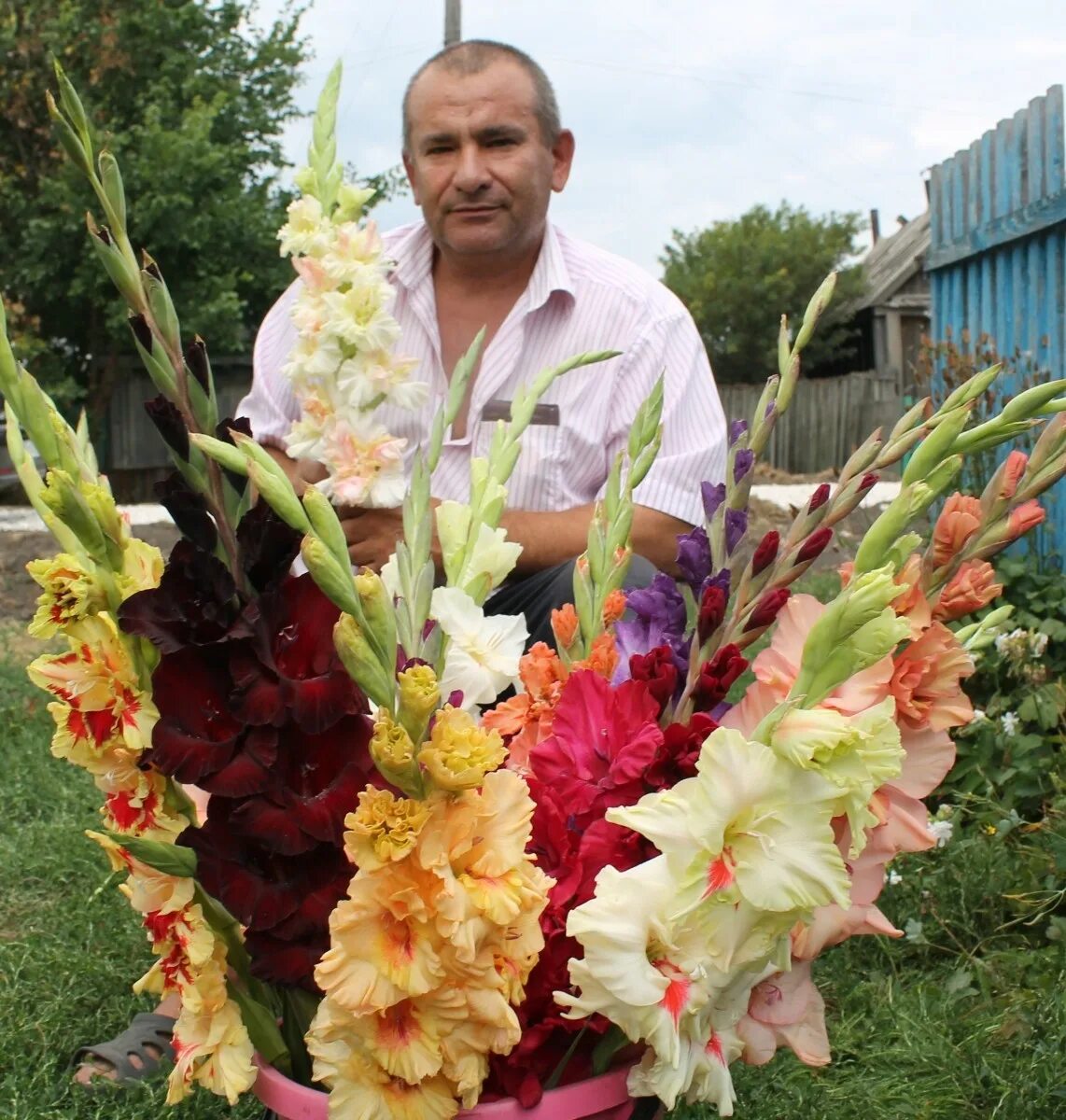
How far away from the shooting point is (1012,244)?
463 centimetres

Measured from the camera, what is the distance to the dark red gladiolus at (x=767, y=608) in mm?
837

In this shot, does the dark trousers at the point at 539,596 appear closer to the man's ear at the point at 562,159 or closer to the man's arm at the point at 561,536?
the man's arm at the point at 561,536

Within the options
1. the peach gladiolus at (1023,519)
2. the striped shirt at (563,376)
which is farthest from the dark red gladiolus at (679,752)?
the striped shirt at (563,376)

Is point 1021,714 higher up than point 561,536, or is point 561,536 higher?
point 561,536

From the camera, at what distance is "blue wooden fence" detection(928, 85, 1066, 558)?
13.8ft

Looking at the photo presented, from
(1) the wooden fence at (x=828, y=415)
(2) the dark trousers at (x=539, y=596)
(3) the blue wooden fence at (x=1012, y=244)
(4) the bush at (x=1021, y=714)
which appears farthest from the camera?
(1) the wooden fence at (x=828, y=415)

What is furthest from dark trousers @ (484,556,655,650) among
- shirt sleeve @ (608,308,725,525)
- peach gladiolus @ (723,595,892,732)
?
peach gladiolus @ (723,595,892,732)

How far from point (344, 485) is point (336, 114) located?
49cm

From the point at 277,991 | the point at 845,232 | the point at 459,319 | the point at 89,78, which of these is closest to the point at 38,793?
the point at 459,319

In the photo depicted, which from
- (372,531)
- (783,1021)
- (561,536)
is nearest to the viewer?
(783,1021)

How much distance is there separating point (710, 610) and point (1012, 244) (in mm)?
4261

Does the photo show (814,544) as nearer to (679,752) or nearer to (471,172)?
(679,752)

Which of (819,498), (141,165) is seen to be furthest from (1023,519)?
(141,165)

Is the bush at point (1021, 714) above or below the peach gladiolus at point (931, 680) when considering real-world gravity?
below
